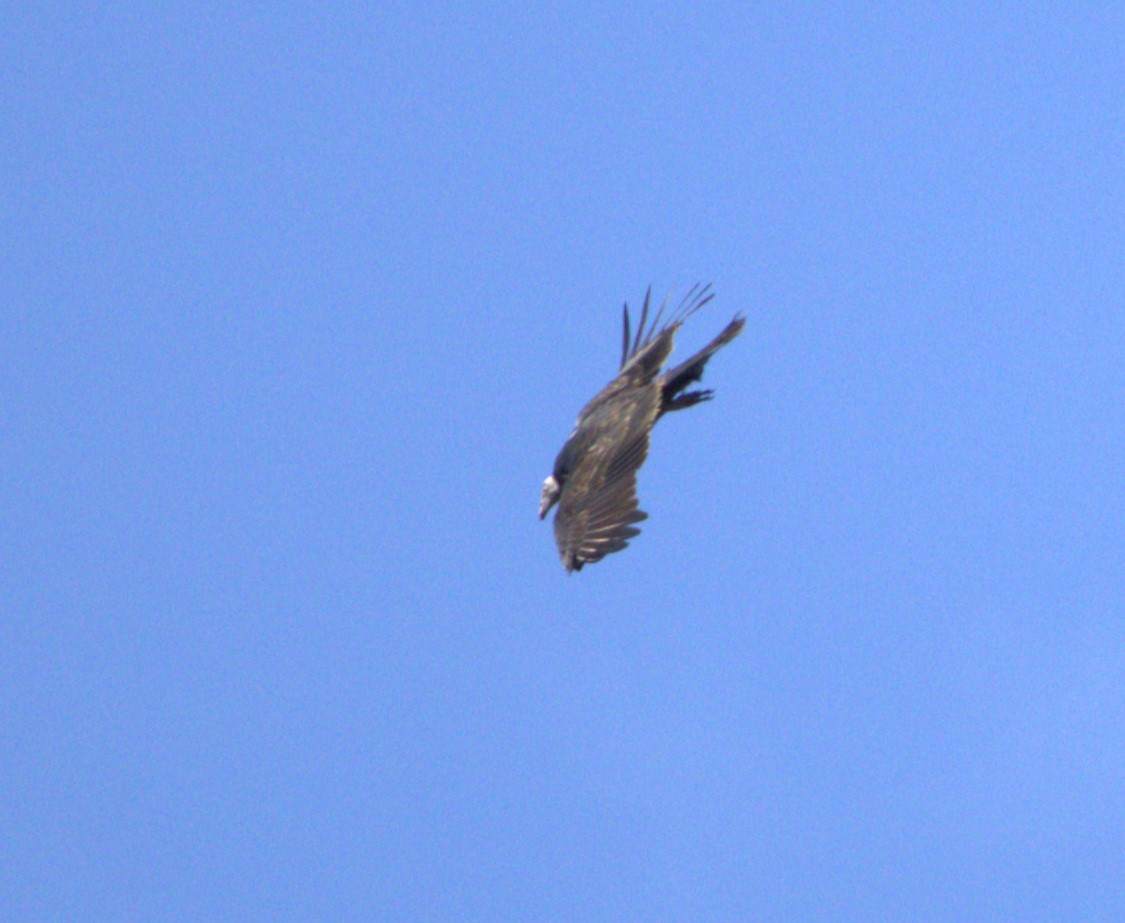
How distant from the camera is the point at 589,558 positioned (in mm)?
23312

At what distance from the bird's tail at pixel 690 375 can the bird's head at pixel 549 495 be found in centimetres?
155

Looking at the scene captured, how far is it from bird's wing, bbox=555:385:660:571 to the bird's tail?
29cm

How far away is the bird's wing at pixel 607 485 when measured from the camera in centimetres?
2344

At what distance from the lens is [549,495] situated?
82.4 ft

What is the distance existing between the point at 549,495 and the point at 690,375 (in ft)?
7.05

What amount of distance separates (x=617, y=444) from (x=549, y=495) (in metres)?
1.00

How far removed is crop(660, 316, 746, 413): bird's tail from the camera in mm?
25578

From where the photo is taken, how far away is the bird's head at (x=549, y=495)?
25.0 metres

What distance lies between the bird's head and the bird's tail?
1.55 meters

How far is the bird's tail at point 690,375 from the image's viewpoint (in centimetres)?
2558

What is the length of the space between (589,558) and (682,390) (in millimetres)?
3323

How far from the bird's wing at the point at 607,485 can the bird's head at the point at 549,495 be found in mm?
310

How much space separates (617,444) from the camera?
973 inches

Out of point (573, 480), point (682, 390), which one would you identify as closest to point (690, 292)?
point (682, 390)
